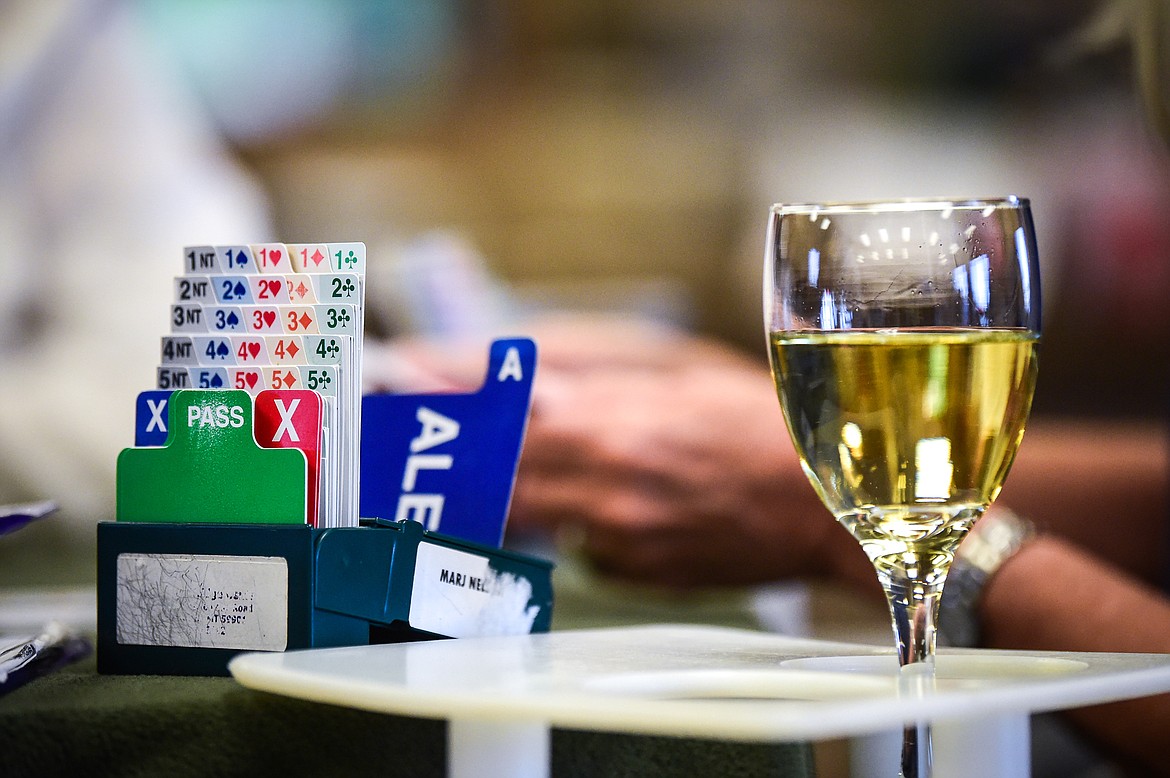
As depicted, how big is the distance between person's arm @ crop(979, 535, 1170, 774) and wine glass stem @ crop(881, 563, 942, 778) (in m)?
0.37

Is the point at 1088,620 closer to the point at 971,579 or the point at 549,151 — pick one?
the point at 971,579

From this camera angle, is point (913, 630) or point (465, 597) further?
point (465, 597)

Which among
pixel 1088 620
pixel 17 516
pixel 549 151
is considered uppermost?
pixel 549 151

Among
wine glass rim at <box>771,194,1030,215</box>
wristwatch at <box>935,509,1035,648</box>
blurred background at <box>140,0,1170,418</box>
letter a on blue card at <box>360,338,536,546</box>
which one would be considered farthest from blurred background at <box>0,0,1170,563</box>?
wine glass rim at <box>771,194,1030,215</box>

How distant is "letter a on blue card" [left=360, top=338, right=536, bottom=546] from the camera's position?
20.8 inches

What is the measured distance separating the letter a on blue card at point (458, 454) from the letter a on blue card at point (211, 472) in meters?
0.10

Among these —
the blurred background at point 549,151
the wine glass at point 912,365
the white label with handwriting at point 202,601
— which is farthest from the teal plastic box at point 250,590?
the blurred background at point 549,151

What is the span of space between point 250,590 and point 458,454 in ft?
0.44

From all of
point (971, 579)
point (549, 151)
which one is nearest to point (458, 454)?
point (971, 579)

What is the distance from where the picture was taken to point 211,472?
44 centimetres

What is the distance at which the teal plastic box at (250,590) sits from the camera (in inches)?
16.2

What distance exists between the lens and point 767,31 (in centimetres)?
184

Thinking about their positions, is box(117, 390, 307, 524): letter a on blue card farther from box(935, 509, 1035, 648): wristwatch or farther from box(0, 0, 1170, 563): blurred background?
box(0, 0, 1170, 563): blurred background

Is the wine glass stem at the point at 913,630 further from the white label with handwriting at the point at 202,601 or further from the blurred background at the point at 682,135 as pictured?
the blurred background at the point at 682,135
